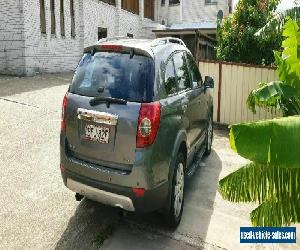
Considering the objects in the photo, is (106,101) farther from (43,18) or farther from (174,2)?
(174,2)

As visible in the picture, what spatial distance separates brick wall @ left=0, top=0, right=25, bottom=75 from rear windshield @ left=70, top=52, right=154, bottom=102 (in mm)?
13711

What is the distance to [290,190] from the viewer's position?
3219 millimetres

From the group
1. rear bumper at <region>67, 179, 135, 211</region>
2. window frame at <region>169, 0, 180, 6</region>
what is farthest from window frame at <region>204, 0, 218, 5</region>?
rear bumper at <region>67, 179, 135, 211</region>

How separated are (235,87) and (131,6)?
2204 centimetres

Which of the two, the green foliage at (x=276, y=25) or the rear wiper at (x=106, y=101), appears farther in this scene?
the green foliage at (x=276, y=25)

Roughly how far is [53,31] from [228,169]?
1568 cm

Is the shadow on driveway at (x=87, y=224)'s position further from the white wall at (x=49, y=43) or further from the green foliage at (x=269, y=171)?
the white wall at (x=49, y=43)

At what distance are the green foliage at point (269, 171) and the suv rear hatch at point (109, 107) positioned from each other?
1175 mm

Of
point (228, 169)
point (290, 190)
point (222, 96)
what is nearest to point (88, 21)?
point (222, 96)

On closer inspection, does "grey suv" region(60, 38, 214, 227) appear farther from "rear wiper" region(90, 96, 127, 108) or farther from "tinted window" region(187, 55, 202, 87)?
"tinted window" region(187, 55, 202, 87)

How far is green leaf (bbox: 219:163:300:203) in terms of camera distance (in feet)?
10.5

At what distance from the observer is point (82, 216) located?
455 centimetres

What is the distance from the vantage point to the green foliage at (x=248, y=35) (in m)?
11.0

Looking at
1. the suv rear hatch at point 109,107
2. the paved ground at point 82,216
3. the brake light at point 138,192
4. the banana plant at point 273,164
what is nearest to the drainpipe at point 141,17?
the paved ground at point 82,216
